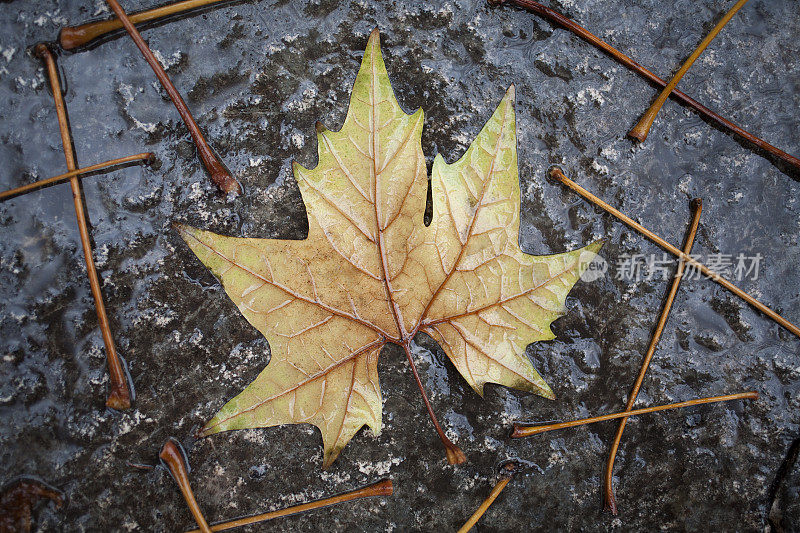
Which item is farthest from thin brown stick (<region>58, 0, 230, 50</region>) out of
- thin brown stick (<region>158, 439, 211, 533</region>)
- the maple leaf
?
thin brown stick (<region>158, 439, 211, 533</region>)

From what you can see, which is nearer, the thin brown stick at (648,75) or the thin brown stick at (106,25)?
the thin brown stick at (106,25)

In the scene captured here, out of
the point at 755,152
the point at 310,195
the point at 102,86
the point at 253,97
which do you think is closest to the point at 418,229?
the point at 310,195

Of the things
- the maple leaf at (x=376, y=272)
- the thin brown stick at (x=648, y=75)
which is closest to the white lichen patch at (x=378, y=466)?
the maple leaf at (x=376, y=272)

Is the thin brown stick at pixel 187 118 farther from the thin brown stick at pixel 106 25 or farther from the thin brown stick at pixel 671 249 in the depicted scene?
the thin brown stick at pixel 671 249

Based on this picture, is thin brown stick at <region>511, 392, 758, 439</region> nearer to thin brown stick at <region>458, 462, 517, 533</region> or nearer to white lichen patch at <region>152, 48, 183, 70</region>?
thin brown stick at <region>458, 462, 517, 533</region>

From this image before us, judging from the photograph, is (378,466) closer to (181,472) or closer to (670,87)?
(181,472)

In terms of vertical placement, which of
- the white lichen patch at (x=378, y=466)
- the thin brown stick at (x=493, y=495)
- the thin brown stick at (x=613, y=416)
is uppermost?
the thin brown stick at (x=613, y=416)
